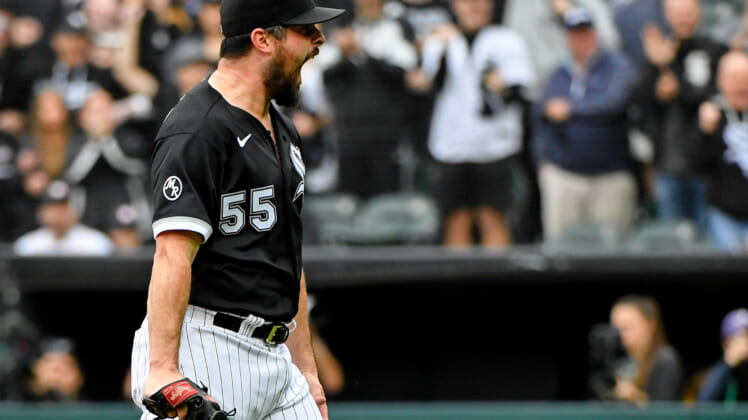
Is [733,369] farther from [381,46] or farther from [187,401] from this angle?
[187,401]

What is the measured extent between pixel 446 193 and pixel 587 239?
0.97 metres

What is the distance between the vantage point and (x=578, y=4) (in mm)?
7594

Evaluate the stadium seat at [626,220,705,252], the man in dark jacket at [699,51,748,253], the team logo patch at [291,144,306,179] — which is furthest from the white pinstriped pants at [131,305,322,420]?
the man in dark jacket at [699,51,748,253]

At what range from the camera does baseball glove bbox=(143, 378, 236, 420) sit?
2.48 metres

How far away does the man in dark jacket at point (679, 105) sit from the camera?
283 inches

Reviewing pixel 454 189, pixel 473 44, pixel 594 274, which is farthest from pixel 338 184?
pixel 594 274

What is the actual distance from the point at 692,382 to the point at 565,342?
2.91 feet

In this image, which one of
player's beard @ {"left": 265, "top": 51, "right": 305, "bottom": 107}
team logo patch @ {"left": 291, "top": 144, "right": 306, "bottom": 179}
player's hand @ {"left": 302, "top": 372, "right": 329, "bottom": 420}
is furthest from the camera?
player's hand @ {"left": 302, "top": 372, "right": 329, "bottom": 420}

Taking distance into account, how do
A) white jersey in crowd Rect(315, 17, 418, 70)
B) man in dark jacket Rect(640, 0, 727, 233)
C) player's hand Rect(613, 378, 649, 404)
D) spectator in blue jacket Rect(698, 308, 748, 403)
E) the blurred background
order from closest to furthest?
spectator in blue jacket Rect(698, 308, 748, 403)
player's hand Rect(613, 378, 649, 404)
the blurred background
man in dark jacket Rect(640, 0, 727, 233)
white jersey in crowd Rect(315, 17, 418, 70)

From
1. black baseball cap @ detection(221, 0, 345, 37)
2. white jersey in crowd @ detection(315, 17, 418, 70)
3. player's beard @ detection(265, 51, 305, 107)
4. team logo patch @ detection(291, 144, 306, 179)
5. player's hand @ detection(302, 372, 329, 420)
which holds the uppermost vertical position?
white jersey in crowd @ detection(315, 17, 418, 70)

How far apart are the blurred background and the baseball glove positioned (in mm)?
4407

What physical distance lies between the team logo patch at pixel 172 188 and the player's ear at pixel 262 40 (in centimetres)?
41

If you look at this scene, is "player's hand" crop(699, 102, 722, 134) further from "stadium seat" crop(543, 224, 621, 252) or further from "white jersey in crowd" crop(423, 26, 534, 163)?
"white jersey in crowd" crop(423, 26, 534, 163)

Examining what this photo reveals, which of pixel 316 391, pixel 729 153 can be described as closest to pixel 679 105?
pixel 729 153
